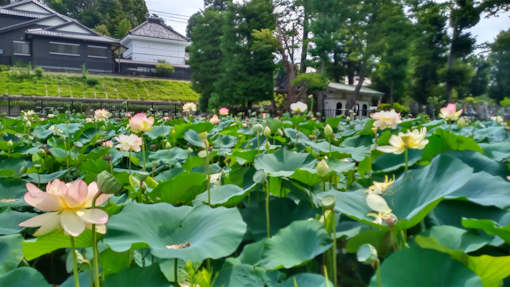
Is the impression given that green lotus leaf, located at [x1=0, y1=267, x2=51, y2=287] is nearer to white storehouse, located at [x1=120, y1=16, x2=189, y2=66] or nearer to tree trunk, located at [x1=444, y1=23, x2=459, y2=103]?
tree trunk, located at [x1=444, y1=23, x2=459, y2=103]

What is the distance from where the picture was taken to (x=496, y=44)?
14.0 meters

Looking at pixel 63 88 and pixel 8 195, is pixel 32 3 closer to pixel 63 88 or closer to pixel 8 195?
pixel 63 88

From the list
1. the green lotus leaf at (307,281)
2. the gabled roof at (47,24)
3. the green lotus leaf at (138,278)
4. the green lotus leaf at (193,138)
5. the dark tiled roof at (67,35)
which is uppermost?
the gabled roof at (47,24)

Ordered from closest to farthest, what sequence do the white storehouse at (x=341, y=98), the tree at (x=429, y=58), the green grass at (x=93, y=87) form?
1. the green grass at (x=93, y=87)
2. the white storehouse at (x=341, y=98)
3. the tree at (x=429, y=58)

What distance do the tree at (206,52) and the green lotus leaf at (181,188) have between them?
1344 centimetres

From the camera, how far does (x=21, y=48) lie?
18875 millimetres

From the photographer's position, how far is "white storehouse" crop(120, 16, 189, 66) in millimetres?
22594

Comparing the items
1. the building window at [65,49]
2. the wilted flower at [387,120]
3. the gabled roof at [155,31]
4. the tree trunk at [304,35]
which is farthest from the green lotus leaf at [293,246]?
the gabled roof at [155,31]

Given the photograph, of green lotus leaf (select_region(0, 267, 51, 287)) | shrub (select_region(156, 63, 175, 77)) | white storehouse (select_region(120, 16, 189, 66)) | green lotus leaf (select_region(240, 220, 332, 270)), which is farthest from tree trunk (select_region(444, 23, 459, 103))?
green lotus leaf (select_region(0, 267, 51, 287))

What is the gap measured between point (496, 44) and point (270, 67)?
9.62 meters

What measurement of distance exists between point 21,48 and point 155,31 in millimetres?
→ 7987

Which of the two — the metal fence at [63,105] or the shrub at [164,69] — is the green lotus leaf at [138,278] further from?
the shrub at [164,69]

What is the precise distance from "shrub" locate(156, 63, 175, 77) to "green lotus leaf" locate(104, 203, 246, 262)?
22.1 meters

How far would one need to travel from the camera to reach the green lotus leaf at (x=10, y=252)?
544 mm
